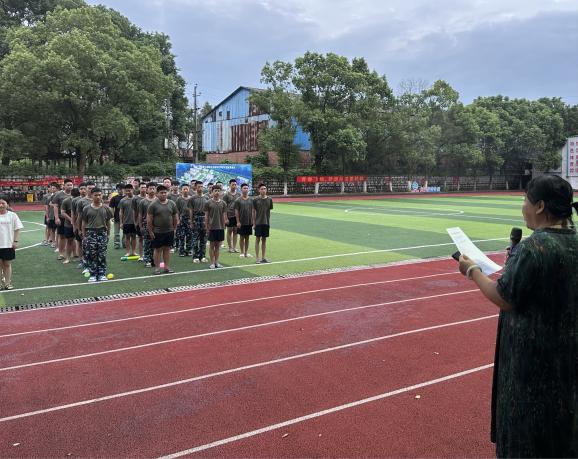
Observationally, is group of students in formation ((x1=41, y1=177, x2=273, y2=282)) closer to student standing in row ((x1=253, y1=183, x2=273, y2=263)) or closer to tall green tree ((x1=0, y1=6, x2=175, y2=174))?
student standing in row ((x1=253, y1=183, x2=273, y2=263))

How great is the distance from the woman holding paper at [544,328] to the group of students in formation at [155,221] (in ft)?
27.1

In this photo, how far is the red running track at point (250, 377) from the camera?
12.2ft

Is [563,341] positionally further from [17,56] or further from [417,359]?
[17,56]

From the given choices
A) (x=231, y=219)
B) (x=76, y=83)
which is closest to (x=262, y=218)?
(x=231, y=219)

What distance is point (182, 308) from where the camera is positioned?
24.1 feet

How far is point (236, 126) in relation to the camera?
150 ft

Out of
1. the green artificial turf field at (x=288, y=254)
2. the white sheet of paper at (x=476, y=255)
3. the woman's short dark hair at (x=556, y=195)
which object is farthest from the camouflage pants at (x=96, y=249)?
the woman's short dark hair at (x=556, y=195)

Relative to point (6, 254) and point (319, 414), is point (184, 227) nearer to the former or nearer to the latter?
point (6, 254)

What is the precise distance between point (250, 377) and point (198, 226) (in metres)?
6.93

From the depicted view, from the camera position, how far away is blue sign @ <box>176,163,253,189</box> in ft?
92.6

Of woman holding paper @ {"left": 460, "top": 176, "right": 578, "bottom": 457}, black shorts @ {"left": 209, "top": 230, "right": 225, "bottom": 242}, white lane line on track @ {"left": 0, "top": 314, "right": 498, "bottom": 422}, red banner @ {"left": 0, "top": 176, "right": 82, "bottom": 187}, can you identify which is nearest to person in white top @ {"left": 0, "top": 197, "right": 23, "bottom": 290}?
black shorts @ {"left": 209, "top": 230, "right": 225, "bottom": 242}

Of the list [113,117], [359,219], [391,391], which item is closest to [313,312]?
[391,391]

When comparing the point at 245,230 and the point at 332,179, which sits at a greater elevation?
the point at 332,179

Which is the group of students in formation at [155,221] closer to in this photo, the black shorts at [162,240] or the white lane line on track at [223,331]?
the black shorts at [162,240]
